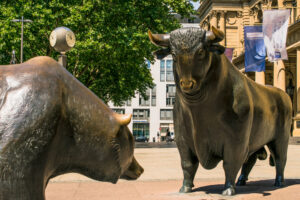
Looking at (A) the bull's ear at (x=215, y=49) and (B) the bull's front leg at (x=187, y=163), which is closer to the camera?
(A) the bull's ear at (x=215, y=49)

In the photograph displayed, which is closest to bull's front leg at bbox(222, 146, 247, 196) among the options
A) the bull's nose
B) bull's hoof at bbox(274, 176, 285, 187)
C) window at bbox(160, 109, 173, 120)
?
the bull's nose

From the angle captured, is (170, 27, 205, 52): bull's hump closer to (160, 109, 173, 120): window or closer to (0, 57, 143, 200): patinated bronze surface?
(0, 57, 143, 200): patinated bronze surface

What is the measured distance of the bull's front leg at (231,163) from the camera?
517 centimetres

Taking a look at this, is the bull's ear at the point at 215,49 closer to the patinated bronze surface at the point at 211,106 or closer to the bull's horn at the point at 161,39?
the patinated bronze surface at the point at 211,106

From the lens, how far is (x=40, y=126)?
2.01 metres

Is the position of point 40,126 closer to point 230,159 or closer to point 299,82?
point 230,159

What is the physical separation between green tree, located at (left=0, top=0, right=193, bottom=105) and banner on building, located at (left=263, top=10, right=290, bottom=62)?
16.8 ft

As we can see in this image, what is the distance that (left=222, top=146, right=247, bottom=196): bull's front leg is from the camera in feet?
17.0

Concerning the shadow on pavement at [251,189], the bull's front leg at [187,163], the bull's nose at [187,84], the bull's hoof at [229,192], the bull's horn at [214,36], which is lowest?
the shadow on pavement at [251,189]

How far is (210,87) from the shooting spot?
4926mm

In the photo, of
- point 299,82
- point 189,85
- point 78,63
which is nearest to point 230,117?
point 189,85

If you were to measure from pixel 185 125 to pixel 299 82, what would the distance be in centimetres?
2873

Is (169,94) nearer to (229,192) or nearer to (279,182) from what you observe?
(279,182)

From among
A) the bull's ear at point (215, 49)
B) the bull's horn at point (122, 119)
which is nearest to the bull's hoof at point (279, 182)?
the bull's ear at point (215, 49)
